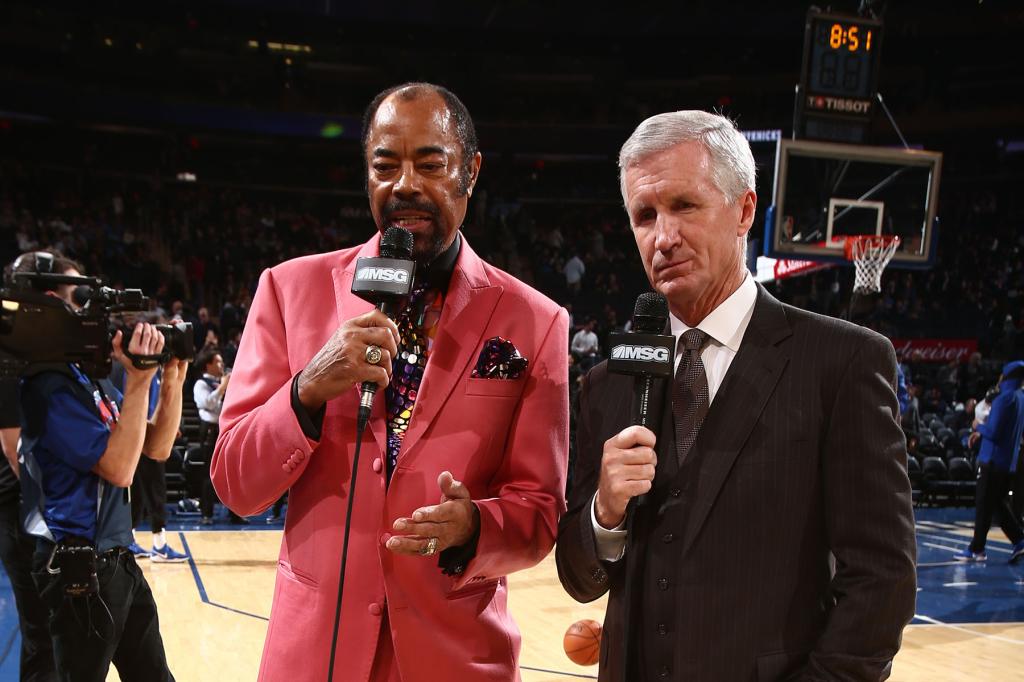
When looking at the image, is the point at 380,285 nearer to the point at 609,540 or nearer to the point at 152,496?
the point at 609,540

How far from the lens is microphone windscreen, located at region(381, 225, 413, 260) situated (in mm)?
1639

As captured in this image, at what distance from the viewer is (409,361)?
6.15ft

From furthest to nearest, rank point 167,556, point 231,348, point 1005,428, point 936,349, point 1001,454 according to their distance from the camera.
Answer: point 936,349 < point 231,348 < point 1001,454 < point 1005,428 < point 167,556

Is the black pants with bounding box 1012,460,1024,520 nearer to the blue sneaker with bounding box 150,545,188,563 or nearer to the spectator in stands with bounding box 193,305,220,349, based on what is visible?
the blue sneaker with bounding box 150,545,188,563

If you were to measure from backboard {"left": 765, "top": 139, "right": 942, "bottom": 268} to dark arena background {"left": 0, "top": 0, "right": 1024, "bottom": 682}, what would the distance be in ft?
18.4

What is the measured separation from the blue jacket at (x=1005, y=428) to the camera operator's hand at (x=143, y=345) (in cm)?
828

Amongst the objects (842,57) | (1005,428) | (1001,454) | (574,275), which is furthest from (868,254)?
(574,275)

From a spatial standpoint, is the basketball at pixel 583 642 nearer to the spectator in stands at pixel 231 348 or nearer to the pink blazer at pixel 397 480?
the pink blazer at pixel 397 480

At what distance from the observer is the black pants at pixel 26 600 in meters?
3.79

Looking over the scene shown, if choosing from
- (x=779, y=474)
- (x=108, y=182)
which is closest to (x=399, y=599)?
(x=779, y=474)

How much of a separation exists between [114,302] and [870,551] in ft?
8.87

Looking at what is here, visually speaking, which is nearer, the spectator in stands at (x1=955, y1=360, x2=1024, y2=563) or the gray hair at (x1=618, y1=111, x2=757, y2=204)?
the gray hair at (x1=618, y1=111, x2=757, y2=204)

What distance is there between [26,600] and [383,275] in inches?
128

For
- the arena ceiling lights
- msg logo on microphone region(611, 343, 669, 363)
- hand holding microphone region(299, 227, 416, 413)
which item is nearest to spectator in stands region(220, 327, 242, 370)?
hand holding microphone region(299, 227, 416, 413)
